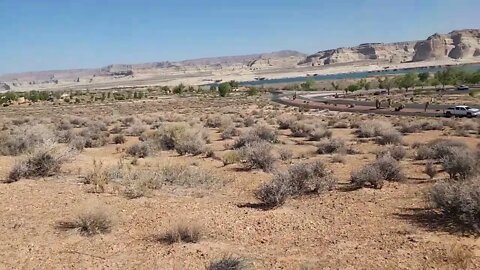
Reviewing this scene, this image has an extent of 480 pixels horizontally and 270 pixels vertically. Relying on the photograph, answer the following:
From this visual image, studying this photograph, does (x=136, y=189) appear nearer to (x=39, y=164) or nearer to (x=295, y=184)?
(x=39, y=164)

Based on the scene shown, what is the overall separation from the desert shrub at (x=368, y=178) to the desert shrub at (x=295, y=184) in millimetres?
780

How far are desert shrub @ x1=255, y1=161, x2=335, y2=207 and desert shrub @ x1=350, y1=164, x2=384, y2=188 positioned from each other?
780 millimetres

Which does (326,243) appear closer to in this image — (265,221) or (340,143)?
(265,221)

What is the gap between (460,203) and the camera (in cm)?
1014

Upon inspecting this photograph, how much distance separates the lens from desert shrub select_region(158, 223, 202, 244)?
928 centimetres

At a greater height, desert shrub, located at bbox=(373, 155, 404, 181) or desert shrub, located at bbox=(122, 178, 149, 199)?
desert shrub, located at bbox=(122, 178, 149, 199)

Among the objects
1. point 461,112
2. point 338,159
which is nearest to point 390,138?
point 338,159

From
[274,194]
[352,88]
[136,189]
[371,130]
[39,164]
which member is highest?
[39,164]

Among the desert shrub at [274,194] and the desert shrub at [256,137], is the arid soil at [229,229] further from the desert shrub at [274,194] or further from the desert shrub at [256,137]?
the desert shrub at [256,137]

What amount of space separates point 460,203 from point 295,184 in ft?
15.6

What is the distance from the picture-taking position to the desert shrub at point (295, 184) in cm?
1212

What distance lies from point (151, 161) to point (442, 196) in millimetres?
12580

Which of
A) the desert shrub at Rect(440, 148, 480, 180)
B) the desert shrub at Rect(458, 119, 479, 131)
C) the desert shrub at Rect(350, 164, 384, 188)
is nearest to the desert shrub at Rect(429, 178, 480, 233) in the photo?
the desert shrub at Rect(350, 164, 384, 188)

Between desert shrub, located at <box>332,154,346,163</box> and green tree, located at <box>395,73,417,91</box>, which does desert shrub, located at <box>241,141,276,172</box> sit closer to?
desert shrub, located at <box>332,154,346,163</box>
